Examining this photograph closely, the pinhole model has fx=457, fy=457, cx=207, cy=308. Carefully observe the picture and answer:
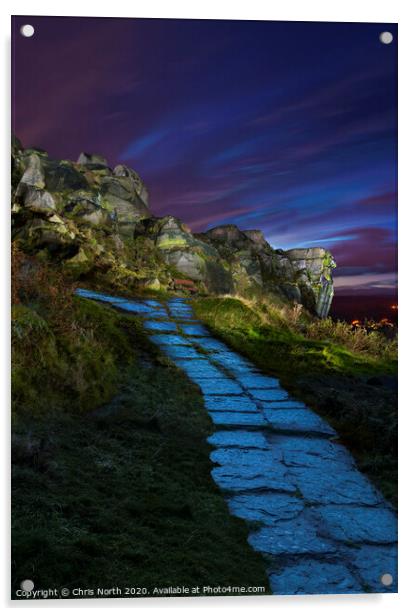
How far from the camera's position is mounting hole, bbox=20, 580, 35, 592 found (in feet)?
11.3


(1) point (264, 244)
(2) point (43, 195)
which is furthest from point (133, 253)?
(1) point (264, 244)

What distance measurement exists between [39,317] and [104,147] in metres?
2.14

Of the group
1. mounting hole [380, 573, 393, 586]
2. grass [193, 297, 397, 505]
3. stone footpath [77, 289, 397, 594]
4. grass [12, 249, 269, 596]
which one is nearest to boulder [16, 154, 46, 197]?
grass [12, 249, 269, 596]

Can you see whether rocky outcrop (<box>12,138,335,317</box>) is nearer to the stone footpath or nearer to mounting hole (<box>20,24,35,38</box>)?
mounting hole (<box>20,24,35,38</box>)

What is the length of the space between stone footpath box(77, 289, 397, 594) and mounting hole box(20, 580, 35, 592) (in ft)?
5.24

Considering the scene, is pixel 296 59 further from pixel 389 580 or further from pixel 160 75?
pixel 389 580

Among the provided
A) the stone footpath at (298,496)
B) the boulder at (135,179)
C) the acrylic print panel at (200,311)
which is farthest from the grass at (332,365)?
the boulder at (135,179)

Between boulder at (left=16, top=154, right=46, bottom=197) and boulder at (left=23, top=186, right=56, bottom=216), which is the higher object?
boulder at (left=16, top=154, right=46, bottom=197)

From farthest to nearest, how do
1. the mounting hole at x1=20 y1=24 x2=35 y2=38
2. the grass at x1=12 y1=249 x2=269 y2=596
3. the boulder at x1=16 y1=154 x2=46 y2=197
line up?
the boulder at x1=16 y1=154 x2=46 y2=197, the mounting hole at x1=20 y1=24 x2=35 y2=38, the grass at x1=12 y1=249 x2=269 y2=596

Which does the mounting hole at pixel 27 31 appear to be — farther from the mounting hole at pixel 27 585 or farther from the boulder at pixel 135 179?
the mounting hole at pixel 27 585

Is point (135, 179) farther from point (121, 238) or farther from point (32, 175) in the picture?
point (32, 175)

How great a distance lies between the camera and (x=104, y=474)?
3555 millimetres

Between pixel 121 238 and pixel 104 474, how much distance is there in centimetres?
305

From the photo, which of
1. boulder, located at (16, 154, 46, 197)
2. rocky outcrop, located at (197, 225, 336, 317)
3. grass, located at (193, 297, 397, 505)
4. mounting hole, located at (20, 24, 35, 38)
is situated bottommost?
grass, located at (193, 297, 397, 505)
